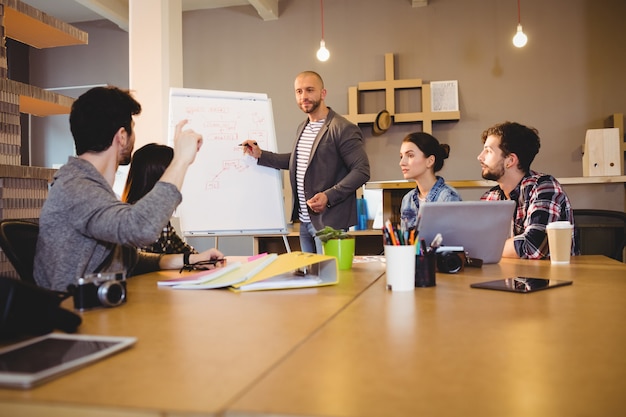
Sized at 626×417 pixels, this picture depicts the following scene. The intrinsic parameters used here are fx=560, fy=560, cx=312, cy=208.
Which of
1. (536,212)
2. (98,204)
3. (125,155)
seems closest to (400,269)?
(98,204)

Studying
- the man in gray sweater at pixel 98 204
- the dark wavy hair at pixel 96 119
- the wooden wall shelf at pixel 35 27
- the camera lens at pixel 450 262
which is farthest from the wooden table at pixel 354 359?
the wooden wall shelf at pixel 35 27

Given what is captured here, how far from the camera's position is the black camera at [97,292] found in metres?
1.01

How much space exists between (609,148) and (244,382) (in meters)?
4.14

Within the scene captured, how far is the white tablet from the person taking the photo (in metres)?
0.58

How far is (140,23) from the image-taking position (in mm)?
3691

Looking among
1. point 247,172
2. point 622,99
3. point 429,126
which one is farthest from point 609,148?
point 247,172

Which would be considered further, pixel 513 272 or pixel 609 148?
pixel 609 148

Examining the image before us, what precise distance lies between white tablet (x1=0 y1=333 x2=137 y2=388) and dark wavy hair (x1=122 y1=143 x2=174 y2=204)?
4.08ft

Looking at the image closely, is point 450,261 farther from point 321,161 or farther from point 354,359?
point 321,161

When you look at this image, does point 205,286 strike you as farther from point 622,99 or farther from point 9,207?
point 622,99

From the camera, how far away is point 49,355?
2.17ft

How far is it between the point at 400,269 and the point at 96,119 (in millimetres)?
902

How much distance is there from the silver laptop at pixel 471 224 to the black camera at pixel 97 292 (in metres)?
0.85

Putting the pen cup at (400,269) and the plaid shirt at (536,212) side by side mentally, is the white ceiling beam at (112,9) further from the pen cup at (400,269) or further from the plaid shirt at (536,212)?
the pen cup at (400,269)
